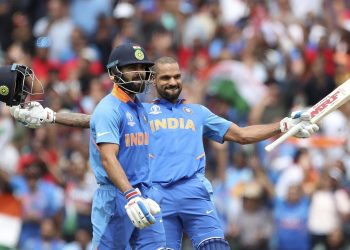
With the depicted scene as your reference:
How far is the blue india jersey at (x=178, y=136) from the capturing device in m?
10.1

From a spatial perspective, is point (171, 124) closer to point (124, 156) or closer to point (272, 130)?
point (272, 130)

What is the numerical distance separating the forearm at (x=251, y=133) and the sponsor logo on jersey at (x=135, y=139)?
1.27 metres

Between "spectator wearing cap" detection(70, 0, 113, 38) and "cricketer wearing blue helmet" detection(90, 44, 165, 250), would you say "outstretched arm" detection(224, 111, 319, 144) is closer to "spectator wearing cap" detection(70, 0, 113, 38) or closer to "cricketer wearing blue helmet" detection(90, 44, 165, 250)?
"cricketer wearing blue helmet" detection(90, 44, 165, 250)

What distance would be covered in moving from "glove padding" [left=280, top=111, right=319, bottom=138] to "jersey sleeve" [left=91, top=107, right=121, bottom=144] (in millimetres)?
1555

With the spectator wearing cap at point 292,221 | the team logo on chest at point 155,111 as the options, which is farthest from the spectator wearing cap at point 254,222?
the team logo on chest at point 155,111

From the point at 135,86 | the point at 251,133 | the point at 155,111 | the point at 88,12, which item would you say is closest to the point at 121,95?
the point at 135,86

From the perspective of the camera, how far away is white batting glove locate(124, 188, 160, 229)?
8.50 m

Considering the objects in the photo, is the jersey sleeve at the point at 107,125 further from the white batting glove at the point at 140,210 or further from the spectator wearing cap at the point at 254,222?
the spectator wearing cap at the point at 254,222

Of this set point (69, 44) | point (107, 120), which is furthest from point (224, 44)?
point (107, 120)

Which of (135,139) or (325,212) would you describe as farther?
(325,212)

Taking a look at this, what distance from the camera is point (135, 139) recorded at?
9.16 meters

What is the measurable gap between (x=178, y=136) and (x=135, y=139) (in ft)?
3.53

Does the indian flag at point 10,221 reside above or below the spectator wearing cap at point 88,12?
below

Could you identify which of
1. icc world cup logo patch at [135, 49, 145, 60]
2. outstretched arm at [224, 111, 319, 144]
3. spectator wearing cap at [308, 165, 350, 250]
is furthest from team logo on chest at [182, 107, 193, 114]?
spectator wearing cap at [308, 165, 350, 250]
